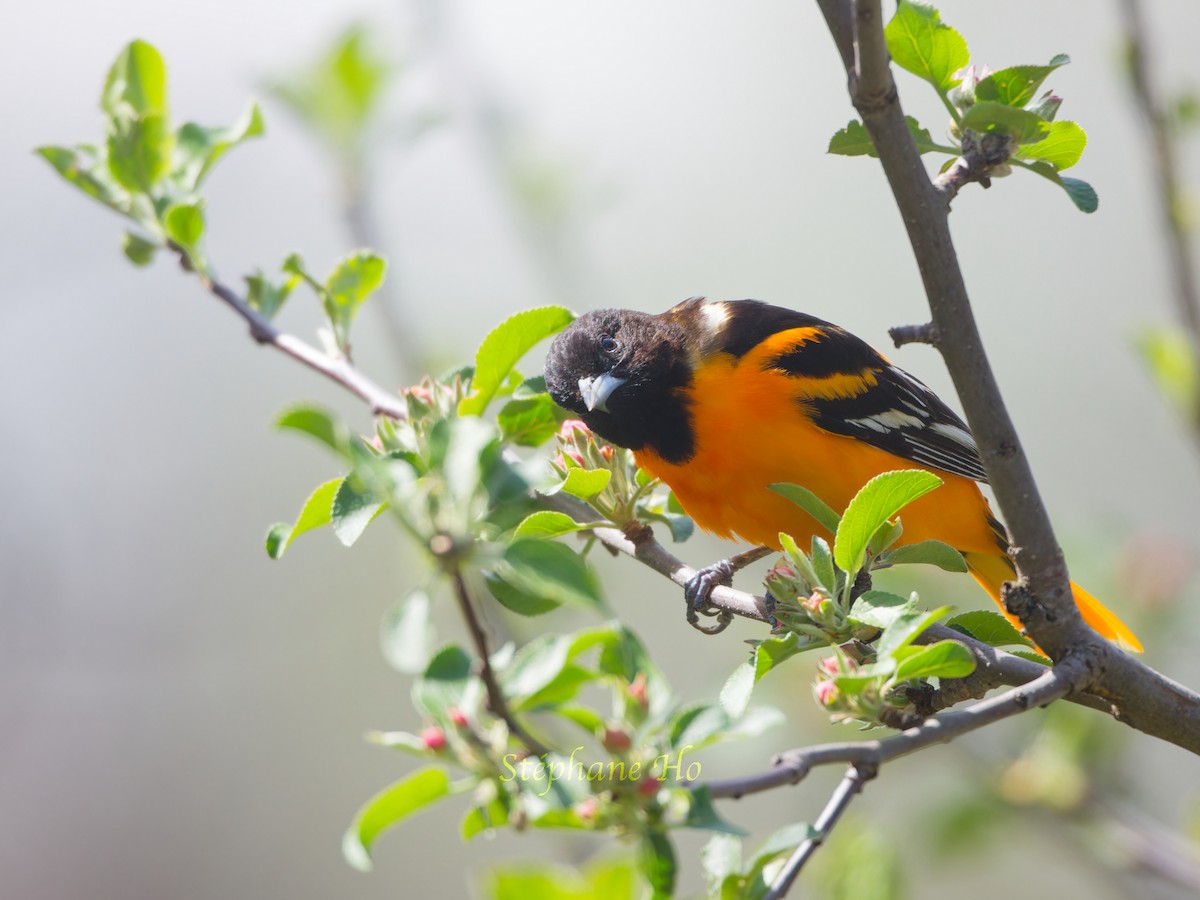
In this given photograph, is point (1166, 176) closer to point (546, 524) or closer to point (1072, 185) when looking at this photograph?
point (1072, 185)

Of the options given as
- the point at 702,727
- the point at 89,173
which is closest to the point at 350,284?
the point at 89,173

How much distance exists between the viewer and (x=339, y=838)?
796 centimetres

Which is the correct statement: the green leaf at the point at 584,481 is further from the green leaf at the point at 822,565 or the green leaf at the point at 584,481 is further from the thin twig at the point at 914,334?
the thin twig at the point at 914,334

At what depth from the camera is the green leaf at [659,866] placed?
1437 mm

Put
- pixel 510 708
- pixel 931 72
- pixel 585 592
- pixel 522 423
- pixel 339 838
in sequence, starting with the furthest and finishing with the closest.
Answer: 1. pixel 339 838
2. pixel 522 423
3. pixel 931 72
4. pixel 510 708
5. pixel 585 592

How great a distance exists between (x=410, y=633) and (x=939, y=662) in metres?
0.75

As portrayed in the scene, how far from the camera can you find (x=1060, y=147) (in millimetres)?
1792

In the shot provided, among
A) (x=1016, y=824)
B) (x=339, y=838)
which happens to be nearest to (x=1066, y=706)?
(x=1016, y=824)

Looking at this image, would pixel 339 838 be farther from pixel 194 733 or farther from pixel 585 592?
pixel 585 592

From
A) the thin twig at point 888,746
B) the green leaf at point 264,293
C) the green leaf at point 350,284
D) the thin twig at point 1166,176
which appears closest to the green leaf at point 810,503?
the thin twig at point 888,746

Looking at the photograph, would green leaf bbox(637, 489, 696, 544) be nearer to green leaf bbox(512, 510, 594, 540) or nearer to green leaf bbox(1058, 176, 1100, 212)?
green leaf bbox(512, 510, 594, 540)

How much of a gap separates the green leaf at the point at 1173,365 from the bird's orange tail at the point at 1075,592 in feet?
2.03

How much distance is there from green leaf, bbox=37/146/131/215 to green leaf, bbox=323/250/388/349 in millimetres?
483

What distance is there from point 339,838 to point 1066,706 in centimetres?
545
